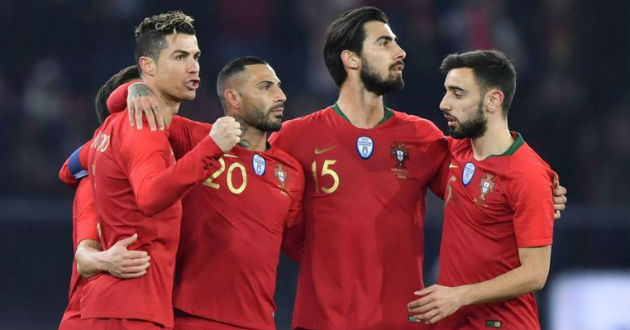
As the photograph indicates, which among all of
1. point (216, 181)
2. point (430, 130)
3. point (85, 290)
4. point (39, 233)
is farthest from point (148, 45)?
point (39, 233)

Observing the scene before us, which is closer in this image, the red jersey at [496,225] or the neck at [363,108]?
the red jersey at [496,225]

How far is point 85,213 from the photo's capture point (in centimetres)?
559

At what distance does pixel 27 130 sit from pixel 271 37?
10.3ft

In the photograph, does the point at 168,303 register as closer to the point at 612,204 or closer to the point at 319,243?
the point at 319,243

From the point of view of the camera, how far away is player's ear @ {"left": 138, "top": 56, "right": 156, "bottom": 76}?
538cm

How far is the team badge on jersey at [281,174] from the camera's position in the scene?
5.74 m

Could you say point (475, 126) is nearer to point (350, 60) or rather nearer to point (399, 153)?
point (399, 153)

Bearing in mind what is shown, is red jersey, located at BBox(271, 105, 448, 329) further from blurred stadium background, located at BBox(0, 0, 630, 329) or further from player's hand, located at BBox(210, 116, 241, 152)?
blurred stadium background, located at BBox(0, 0, 630, 329)

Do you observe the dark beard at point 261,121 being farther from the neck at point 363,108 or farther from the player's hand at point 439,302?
the player's hand at point 439,302

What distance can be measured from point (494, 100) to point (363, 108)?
806 millimetres

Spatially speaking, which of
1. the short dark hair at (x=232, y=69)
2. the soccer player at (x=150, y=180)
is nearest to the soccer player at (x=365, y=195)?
the short dark hair at (x=232, y=69)

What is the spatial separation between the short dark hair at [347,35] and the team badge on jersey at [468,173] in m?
1.00

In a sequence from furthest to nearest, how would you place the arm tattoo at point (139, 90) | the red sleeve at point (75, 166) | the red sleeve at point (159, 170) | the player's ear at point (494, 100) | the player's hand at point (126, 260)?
the red sleeve at point (75, 166)
the player's ear at point (494, 100)
the arm tattoo at point (139, 90)
the player's hand at point (126, 260)
the red sleeve at point (159, 170)

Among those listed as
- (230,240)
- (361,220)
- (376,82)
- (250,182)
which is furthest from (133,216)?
(376,82)
